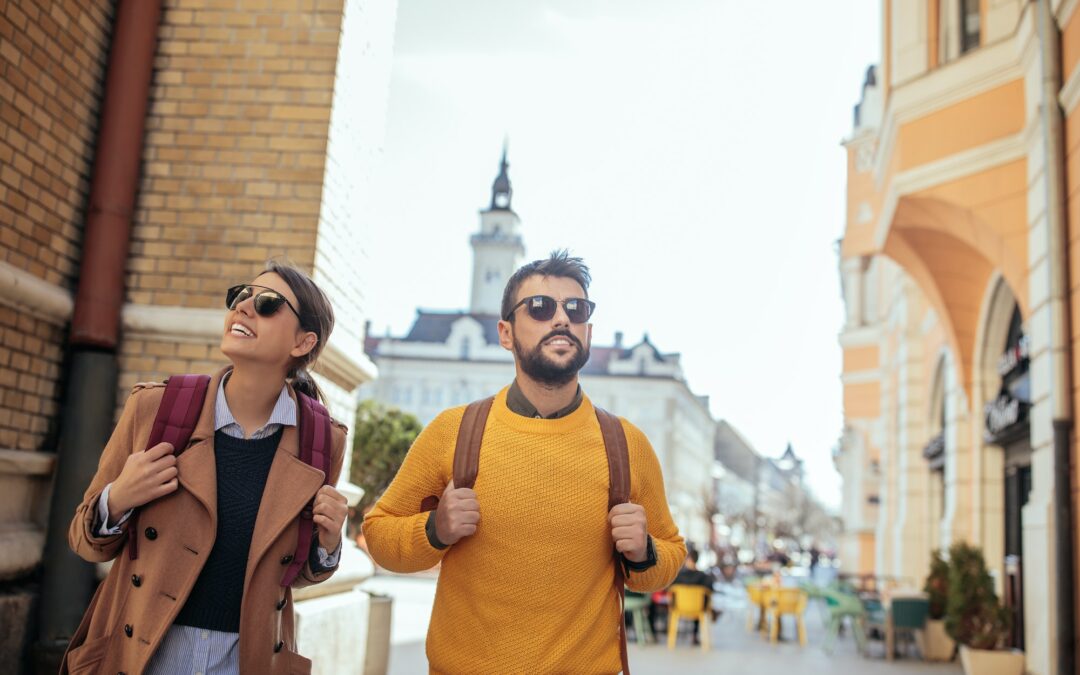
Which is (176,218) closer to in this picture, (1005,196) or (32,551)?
(32,551)

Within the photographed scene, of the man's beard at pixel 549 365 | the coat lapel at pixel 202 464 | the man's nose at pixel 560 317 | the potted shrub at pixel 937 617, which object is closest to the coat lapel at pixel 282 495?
the coat lapel at pixel 202 464

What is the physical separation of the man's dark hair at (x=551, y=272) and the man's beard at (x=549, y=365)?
0.15 metres

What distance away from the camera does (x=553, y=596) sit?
2775 millimetres

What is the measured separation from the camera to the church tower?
93625 millimetres

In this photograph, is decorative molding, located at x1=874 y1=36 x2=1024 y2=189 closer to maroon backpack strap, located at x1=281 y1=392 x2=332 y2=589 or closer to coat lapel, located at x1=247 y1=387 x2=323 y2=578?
maroon backpack strap, located at x1=281 y1=392 x2=332 y2=589

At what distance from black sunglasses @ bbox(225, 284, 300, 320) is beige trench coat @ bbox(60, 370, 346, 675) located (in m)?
0.29

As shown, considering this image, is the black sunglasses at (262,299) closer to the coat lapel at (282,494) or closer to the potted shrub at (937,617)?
the coat lapel at (282,494)

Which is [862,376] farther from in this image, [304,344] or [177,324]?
[304,344]

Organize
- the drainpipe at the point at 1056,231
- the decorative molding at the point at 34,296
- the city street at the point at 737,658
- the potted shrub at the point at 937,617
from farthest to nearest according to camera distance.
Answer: the potted shrub at the point at 937,617
the city street at the point at 737,658
the drainpipe at the point at 1056,231
the decorative molding at the point at 34,296

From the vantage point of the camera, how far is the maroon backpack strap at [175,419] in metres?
2.59

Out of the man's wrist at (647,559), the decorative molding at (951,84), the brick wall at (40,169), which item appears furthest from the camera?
the decorative molding at (951,84)

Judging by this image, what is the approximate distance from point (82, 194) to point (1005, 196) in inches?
339

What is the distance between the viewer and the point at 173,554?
255 cm

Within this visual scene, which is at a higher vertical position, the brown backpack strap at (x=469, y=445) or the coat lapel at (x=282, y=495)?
the brown backpack strap at (x=469, y=445)
